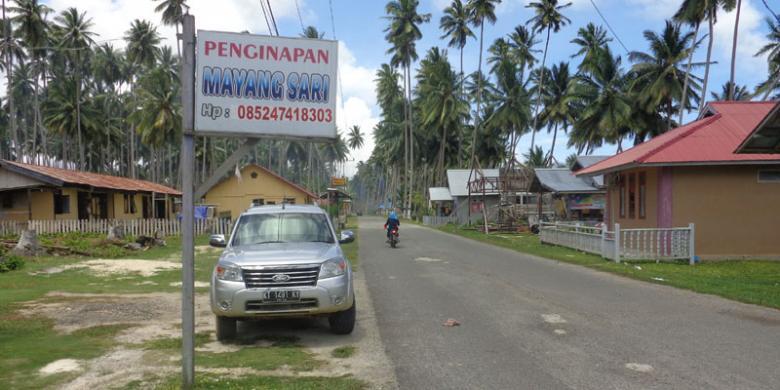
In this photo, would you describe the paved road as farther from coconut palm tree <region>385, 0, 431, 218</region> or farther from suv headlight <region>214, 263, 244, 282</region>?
coconut palm tree <region>385, 0, 431, 218</region>

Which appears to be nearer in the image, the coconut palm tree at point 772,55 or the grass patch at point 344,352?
the grass patch at point 344,352

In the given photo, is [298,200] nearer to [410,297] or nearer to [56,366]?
[410,297]

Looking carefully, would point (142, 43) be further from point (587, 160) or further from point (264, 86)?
point (264, 86)

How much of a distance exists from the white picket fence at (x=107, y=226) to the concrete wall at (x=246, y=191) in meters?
10.6

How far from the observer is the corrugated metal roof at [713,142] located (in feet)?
55.9

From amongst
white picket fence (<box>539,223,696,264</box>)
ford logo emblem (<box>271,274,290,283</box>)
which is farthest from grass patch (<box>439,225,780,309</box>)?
ford logo emblem (<box>271,274,290,283</box>)

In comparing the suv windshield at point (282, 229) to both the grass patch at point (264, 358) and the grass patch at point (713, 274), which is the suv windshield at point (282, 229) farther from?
the grass patch at point (713, 274)

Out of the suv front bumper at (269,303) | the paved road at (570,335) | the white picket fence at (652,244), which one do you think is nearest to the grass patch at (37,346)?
the suv front bumper at (269,303)

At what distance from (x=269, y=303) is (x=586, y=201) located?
31.5 meters

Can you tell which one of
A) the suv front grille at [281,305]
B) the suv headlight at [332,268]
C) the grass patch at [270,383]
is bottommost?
the grass patch at [270,383]

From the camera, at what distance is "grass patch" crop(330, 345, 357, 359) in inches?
261

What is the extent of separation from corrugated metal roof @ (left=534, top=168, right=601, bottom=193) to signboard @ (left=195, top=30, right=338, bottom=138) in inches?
1147

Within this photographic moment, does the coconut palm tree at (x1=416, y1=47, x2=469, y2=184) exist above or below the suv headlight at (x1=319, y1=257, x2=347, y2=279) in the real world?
above

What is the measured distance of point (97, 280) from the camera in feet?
43.5
